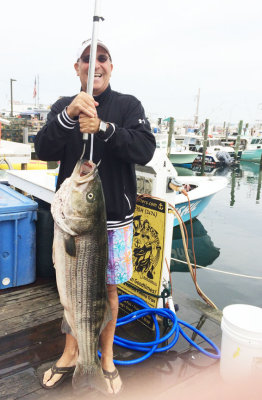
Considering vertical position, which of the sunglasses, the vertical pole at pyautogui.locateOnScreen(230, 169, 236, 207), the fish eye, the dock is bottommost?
the vertical pole at pyautogui.locateOnScreen(230, 169, 236, 207)

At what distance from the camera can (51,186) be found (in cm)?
396

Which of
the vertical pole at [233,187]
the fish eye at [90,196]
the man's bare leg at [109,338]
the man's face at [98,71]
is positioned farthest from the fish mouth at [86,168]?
the vertical pole at [233,187]

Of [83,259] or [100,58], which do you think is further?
[100,58]

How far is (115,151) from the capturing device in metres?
2.14

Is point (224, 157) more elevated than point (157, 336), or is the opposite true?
point (224, 157)

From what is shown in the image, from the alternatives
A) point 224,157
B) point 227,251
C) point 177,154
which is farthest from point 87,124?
point 224,157

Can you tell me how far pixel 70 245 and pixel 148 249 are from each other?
5.64 feet

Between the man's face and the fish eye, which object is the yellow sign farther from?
the fish eye

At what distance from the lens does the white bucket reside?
7.79 ft

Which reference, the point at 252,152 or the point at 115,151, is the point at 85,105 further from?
the point at 252,152

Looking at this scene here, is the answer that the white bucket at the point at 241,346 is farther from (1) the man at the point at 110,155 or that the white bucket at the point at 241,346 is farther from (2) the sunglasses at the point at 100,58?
(2) the sunglasses at the point at 100,58

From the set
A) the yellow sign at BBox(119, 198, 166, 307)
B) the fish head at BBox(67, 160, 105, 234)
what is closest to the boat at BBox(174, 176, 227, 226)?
the yellow sign at BBox(119, 198, 166, 307)

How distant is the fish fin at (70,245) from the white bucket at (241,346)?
1420 millimetres

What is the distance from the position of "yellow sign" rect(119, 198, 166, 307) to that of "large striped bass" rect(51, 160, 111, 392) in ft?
4.16
